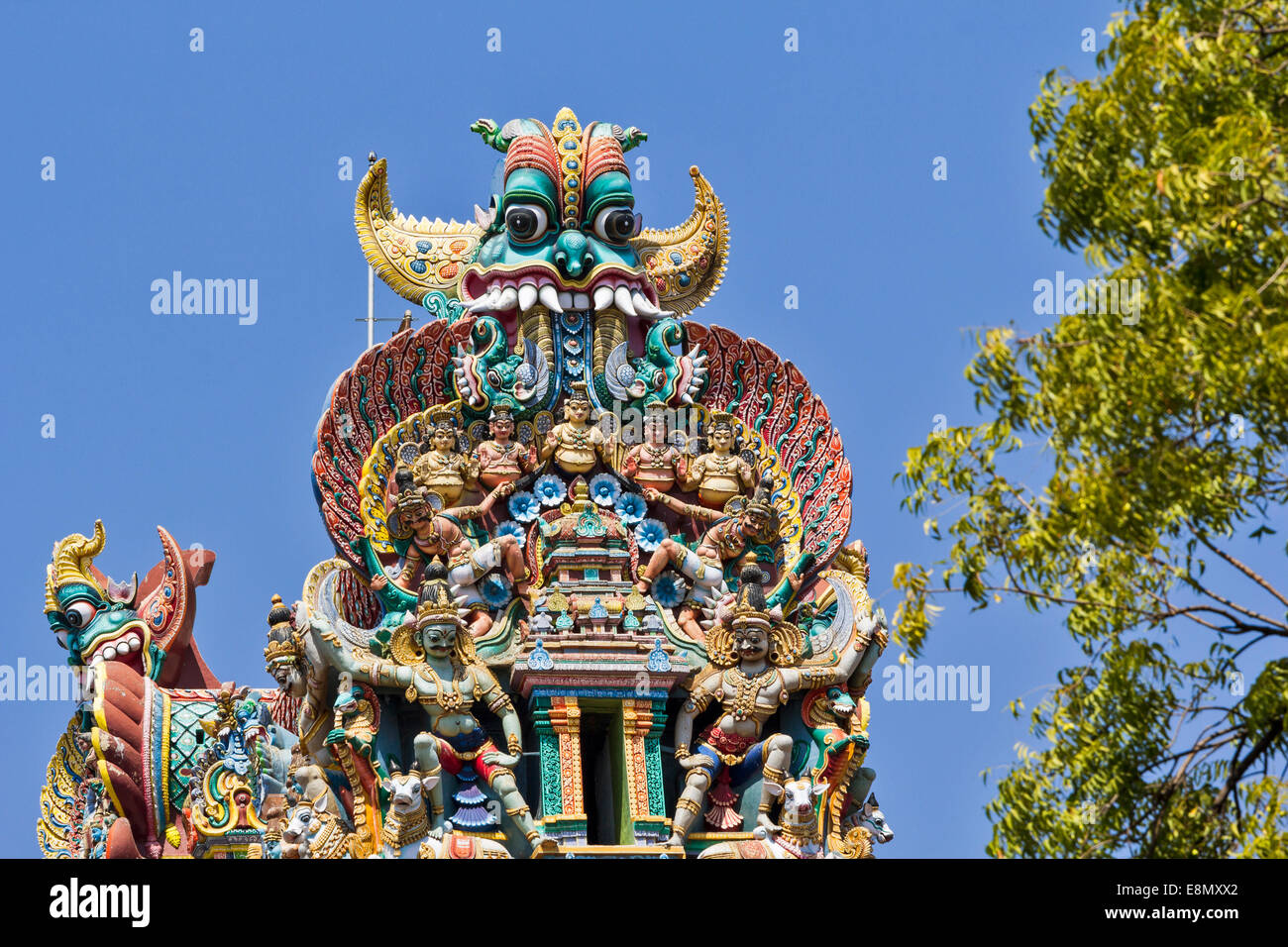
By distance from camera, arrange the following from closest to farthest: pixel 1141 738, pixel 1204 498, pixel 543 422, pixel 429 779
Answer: pixel 1204 498 < pixel 1141 738 < pixel 429 779 < pixel 543 422

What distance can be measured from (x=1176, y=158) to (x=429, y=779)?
10353mm

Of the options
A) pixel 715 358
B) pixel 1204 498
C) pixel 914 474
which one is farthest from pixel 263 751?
pixel 1204 498

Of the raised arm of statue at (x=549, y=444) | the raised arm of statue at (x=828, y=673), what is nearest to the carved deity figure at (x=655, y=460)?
the raised arm of statue at (x=549, y=444)

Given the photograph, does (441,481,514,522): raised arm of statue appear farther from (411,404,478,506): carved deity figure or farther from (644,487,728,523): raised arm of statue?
(644,487,728,523): raised arm of statue

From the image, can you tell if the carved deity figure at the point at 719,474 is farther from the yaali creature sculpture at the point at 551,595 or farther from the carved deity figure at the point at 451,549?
the carved deity figure at the point at 451,549

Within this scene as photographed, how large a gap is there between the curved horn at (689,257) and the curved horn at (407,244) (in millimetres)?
1730

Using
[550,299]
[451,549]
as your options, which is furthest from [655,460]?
[451,549]

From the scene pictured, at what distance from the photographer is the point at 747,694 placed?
2088 cm

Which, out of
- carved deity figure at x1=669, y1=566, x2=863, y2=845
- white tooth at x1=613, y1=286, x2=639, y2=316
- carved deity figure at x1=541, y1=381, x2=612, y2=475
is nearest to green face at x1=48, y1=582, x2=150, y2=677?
carved deity figure at x1=541, y1=381, x2=612, y2=475

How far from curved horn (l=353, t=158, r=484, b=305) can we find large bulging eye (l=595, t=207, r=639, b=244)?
1377mm

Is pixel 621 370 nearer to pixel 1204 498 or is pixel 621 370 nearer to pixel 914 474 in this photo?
pixel 914 474

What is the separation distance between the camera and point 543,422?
21.9 m

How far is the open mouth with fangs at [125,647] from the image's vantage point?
79.8 feet

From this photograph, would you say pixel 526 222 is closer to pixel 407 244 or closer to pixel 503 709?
pixel 407 244
